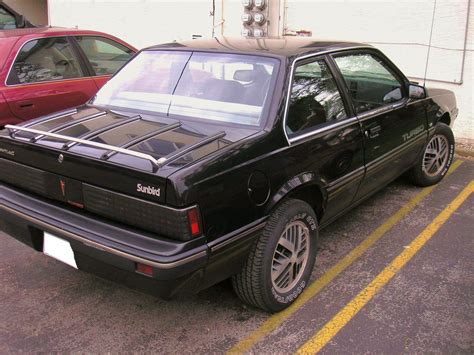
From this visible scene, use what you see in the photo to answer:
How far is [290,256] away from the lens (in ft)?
9.81

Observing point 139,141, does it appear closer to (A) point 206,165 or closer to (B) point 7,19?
(A) point 206,165

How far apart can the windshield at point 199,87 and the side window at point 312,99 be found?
199mm

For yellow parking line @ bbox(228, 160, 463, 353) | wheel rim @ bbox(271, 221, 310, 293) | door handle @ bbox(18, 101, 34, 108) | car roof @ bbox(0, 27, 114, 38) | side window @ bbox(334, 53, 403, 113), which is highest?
car roof @ bbox(0, 27, 114, 38)

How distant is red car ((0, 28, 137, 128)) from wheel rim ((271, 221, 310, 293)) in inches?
127

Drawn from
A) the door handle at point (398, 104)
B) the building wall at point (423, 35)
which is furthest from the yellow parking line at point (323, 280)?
the building wall at point (423, 35)

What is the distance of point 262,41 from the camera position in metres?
3.60

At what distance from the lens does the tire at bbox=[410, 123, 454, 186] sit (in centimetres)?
488

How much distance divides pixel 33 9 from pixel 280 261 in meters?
15.2

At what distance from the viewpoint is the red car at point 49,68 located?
4.82 meters

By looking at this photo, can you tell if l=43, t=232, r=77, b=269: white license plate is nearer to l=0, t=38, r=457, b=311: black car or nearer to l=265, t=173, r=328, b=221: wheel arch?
l=0, t=38, r=457, b=311: black car

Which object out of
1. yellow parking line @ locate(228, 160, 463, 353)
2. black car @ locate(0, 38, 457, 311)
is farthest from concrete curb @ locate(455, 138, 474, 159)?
black car @ locate(0, 38, 457, 311)

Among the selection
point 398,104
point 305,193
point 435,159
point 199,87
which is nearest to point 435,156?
point 435,159

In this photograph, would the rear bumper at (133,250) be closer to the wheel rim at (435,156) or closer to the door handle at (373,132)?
the door handle at (373,132)

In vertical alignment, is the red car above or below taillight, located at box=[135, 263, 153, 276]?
above
